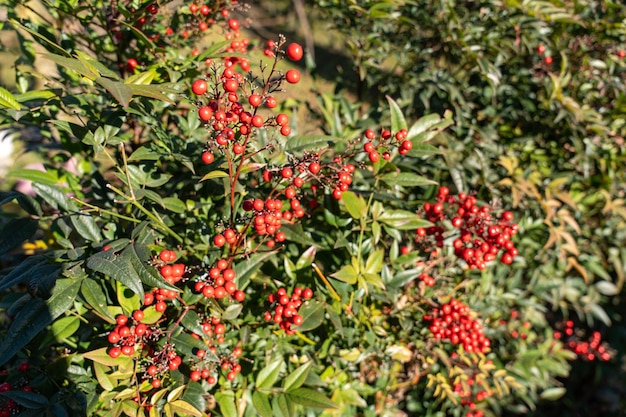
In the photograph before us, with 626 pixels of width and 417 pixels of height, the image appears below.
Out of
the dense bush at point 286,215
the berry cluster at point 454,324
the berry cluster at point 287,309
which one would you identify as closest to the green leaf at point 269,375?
the dense bush at point 286,215

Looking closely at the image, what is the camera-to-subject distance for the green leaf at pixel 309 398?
4.06ft

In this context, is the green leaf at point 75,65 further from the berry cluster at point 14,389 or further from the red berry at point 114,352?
the berry cluster at point 14,389

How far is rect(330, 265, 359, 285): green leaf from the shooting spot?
1262 millimetres

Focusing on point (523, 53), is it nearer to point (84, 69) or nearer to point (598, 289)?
point (598, 289)

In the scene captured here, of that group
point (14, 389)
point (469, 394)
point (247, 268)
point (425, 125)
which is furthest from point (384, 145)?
point (469, 394)

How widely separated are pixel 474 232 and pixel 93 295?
3.87 feet

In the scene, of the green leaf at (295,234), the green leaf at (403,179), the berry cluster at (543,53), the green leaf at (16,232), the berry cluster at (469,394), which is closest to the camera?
the green leaf at (16,232)

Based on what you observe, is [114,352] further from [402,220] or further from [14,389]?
[402,220]

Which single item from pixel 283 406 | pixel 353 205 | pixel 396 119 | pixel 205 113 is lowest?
pixel 283 406

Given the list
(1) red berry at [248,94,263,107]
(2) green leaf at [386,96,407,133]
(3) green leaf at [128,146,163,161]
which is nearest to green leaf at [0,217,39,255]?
(3) green leaf at [128,146,163,161]

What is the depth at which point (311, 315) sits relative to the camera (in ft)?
4.30

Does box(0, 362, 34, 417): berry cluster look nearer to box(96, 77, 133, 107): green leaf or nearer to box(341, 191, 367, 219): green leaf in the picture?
box(96, 77, 133, 107): green leaf

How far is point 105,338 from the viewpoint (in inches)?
48.3

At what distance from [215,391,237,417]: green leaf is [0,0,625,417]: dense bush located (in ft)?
0.04
